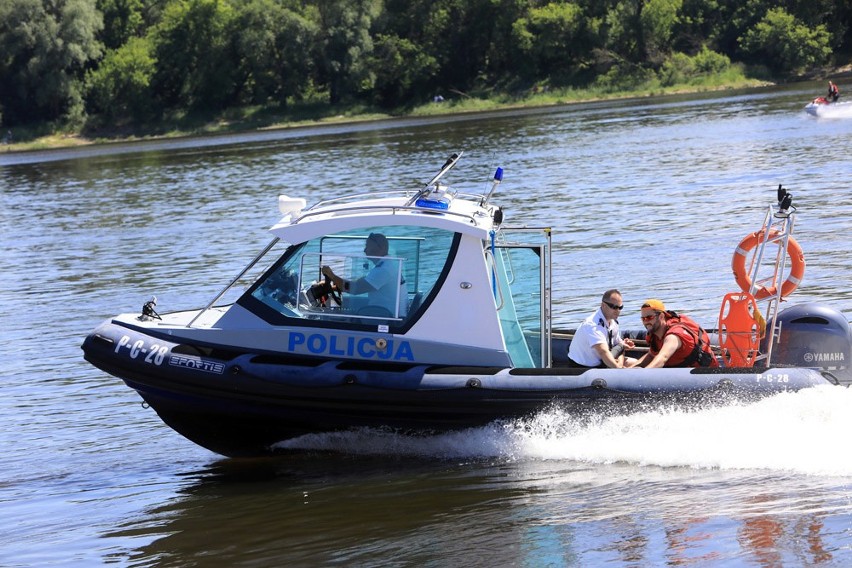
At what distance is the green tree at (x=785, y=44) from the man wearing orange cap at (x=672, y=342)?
64.4m

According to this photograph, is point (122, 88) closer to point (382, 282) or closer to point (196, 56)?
point (196, 56)

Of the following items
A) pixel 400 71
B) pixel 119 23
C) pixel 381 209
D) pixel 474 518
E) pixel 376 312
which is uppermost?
pixel 119 23

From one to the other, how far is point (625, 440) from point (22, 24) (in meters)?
70.9

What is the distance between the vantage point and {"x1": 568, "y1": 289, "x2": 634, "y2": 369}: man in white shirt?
30.7 ft

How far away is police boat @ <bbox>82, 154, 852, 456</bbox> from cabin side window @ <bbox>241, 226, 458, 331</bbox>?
11mm

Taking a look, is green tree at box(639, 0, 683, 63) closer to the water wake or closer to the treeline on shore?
the treeline on shore

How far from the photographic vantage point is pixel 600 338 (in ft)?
30.9

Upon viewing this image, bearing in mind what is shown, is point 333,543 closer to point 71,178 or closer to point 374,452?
point 374,452

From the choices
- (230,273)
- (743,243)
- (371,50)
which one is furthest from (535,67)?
(743,243)

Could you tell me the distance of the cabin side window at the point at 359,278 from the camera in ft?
30.8

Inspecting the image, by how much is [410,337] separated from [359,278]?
62 cm

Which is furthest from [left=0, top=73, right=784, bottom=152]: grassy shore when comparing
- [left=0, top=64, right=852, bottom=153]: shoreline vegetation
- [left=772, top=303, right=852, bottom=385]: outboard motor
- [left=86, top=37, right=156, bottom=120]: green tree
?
[left=772, top=303, right=852, bottom=385]: outboard motor

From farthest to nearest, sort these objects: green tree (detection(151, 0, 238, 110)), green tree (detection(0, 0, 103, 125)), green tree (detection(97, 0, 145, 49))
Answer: green tree (detection(97, 0, 145, 49)), green tree (detection(151, 0, 238, 110)), green tree (detection(0, 0, 103, 125))

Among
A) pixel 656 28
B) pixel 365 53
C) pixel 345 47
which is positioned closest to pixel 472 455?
pixel 365 53
